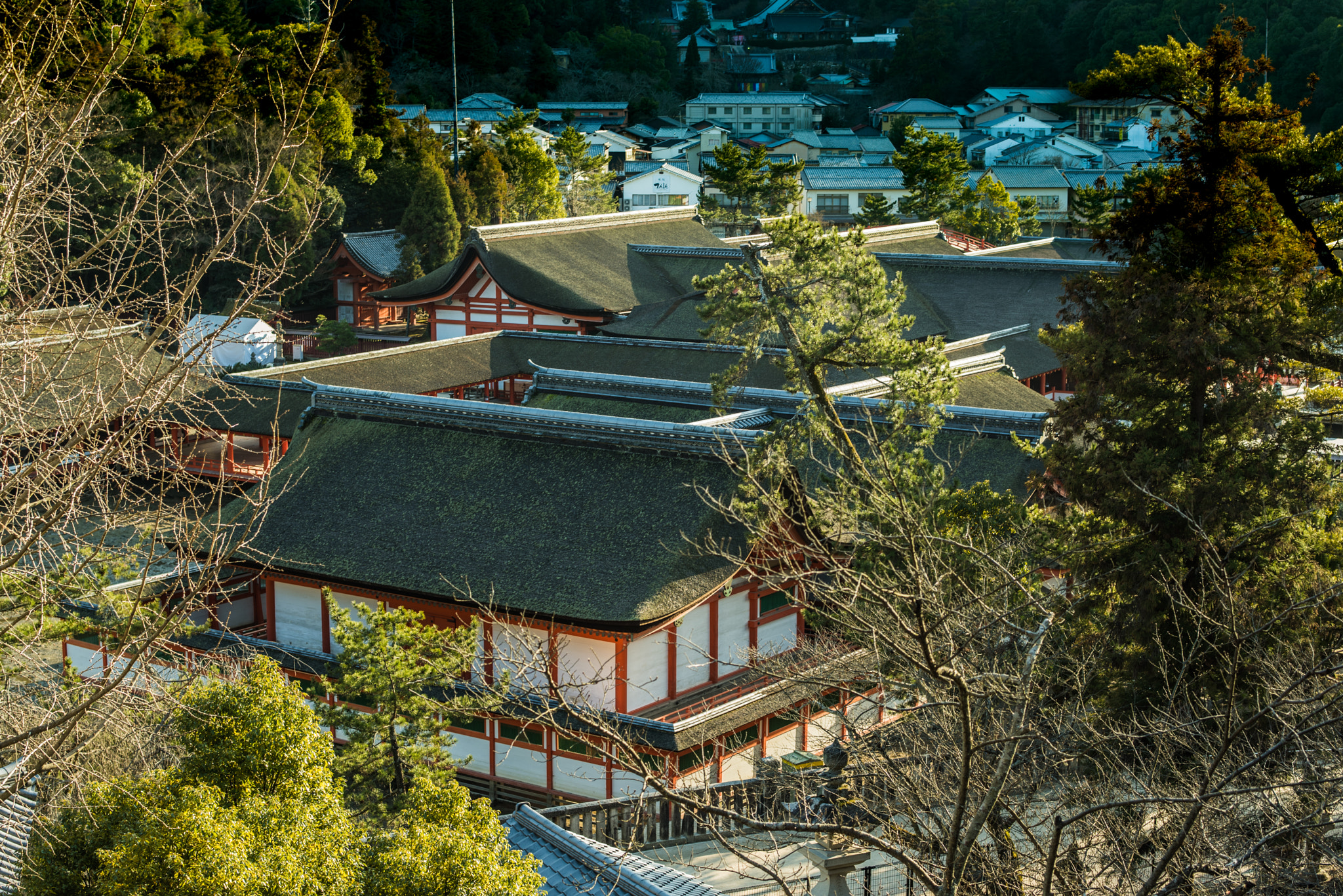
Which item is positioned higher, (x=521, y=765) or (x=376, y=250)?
(x=376, y=250)

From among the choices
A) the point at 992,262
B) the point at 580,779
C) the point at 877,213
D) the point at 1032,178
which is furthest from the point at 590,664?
the point at 1032,178

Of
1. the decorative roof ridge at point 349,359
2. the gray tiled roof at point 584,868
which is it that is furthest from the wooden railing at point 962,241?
the gray tiled roof at point 584,868

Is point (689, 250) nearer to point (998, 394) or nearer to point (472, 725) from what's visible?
point (998, 394)

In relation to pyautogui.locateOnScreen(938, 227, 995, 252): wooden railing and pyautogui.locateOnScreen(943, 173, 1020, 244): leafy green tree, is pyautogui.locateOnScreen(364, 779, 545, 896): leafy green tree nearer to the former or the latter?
pyautogui.locateOnScreen(938, 227, 995, 252): wooden railing

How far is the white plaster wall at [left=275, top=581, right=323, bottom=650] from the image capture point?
14.5m

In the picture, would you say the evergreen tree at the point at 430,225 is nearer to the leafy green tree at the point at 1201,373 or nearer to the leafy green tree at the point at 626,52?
the leafy green tree at the point at 1201,373

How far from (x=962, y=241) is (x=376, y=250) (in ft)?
58.1

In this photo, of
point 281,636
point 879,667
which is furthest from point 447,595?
point 879,667

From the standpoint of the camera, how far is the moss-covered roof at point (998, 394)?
20.5m

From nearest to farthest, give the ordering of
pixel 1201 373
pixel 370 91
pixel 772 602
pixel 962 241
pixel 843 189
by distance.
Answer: pixel 1201 373 < pixel 772 602 < pixel 962 241 < pixel 370 91 < pixel 843 189

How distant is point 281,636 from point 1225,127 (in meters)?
11.5

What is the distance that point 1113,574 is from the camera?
10.7m

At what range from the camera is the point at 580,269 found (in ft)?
98.2

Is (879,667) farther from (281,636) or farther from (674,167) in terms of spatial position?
(674,167)
